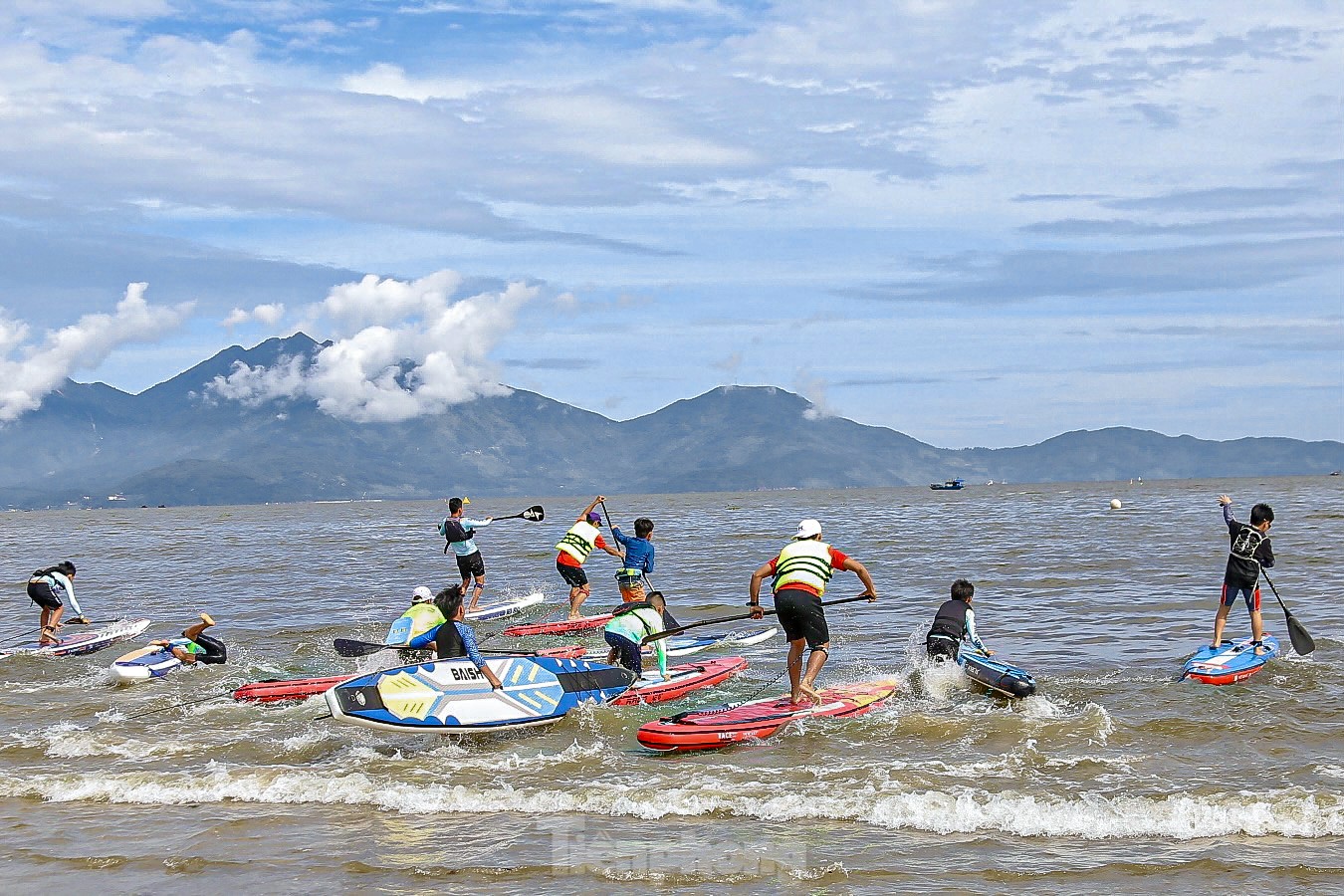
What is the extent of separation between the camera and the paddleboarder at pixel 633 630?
14.8 m

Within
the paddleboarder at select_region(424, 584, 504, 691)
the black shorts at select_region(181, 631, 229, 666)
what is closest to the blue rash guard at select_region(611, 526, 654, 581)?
the paddleboarder at select_region(424, 584, 504, 691)

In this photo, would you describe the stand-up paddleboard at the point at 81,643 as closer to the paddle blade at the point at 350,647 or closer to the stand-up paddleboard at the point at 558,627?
the stand-up paddleboard at the point at 558,627

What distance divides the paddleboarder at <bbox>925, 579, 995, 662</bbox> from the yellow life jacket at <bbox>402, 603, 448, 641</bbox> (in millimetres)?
6353

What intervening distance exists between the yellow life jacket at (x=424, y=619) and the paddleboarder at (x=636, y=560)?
5001mm

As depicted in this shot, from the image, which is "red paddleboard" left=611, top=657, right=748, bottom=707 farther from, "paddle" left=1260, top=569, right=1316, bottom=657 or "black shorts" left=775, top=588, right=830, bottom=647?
"paddle" left=1260, top=569, right=1316, bottom=657

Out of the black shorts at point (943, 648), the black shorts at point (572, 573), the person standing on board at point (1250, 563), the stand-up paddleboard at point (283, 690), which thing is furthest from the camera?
the black shorts at point (572, 573)

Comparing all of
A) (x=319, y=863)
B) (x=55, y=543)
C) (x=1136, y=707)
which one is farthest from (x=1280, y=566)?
(x=55, y=543)

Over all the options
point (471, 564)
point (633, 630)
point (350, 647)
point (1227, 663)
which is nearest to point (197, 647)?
point (350, 647)

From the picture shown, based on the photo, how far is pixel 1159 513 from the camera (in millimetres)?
64812

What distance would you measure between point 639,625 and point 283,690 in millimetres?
5107

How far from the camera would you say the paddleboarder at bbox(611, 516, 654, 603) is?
18719mm

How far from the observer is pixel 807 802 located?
10.1m

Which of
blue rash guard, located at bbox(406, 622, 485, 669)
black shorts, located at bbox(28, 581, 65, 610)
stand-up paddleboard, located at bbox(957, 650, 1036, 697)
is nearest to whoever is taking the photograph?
blue rash guard, located at bbox(406, 622, 485, 669)

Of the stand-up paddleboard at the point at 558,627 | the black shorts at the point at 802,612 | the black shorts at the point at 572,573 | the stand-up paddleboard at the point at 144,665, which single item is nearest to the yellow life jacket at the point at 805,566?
the black shorts at the point at 802,612
